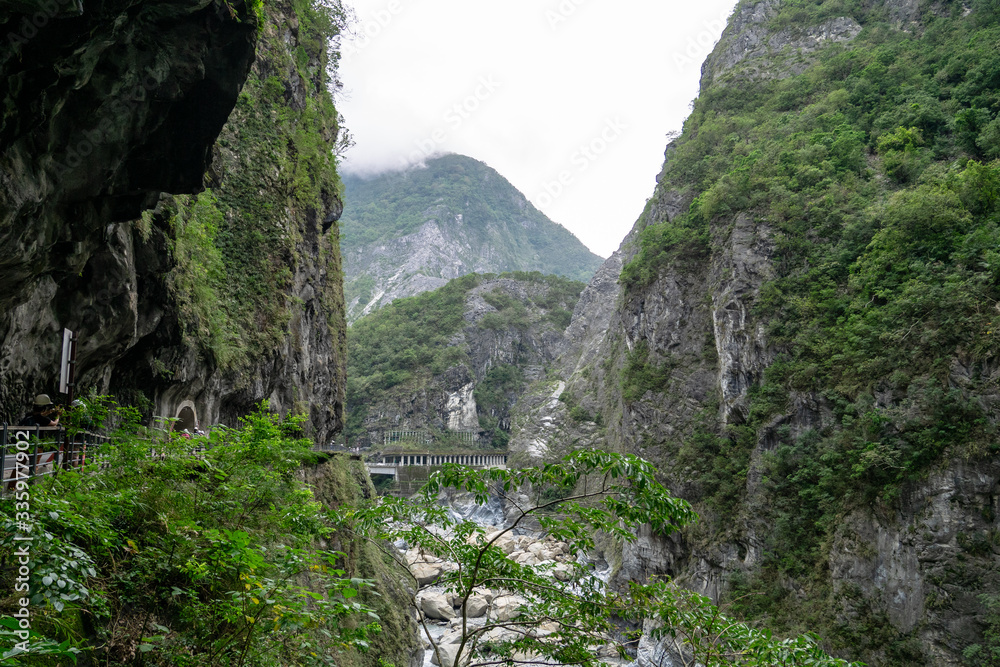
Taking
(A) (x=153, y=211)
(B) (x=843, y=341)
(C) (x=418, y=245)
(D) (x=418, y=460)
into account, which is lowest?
(D) (x=418, y=460)

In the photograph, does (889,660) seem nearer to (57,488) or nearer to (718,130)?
(57,488)

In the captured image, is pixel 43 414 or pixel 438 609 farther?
pixel 438 609

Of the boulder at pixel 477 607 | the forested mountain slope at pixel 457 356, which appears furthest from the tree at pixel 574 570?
the forested mountain slope at pixel 457 356

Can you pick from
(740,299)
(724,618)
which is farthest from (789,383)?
(724,618)

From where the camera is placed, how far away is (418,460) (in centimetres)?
6244

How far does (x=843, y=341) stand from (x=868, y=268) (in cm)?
287

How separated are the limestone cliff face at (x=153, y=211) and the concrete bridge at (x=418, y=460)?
4012 centimetres

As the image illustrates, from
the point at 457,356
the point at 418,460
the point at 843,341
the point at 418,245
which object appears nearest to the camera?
the point at 843,341

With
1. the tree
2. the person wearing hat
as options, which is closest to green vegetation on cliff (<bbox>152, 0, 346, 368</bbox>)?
the person wearing hat

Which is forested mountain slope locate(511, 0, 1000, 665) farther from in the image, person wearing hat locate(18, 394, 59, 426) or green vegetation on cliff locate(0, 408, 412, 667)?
person wearing hat locate(18, 394, 59, 426)

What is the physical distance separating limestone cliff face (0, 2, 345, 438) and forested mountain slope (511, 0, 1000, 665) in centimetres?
1049

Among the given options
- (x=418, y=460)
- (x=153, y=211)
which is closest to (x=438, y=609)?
(x=153, y=211)

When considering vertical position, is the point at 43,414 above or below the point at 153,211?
below

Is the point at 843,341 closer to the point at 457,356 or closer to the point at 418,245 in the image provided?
the point at 457,356
